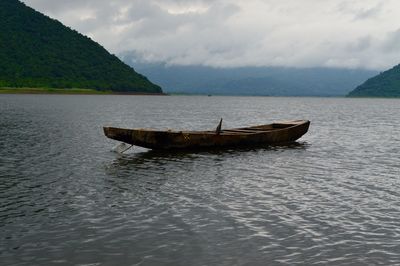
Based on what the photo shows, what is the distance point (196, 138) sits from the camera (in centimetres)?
3747

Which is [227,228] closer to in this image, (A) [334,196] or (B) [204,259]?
(B) [204,259]

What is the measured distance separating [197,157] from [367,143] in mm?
23492

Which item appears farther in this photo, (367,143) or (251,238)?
(367,143)

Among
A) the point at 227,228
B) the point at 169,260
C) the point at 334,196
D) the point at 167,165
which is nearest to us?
the point at 169,260

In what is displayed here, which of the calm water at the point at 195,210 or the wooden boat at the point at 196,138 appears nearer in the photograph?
the calm water at the point at 195,210

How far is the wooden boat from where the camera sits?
Result: 34716 millimetres

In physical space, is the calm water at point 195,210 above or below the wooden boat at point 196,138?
below

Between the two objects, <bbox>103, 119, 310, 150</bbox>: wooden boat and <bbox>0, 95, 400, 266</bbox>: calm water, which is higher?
<bbox>103, 119, 310, 150</bbox>: wooden boat

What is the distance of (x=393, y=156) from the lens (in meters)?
38.7

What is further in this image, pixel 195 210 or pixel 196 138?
pixel 196 138

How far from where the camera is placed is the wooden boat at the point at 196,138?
114 ft

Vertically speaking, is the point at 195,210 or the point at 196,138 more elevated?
the point at 196,138

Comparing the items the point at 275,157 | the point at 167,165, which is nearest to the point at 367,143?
the point at 275,157

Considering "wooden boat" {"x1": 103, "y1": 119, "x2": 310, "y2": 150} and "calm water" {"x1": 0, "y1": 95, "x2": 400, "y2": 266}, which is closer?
"calm water" {"x1": 0, "y1": 95, "x2": 400, "y2": 266}
